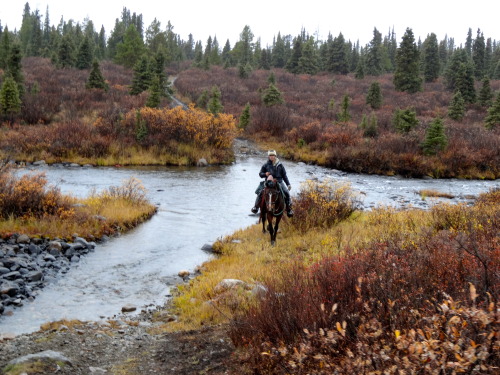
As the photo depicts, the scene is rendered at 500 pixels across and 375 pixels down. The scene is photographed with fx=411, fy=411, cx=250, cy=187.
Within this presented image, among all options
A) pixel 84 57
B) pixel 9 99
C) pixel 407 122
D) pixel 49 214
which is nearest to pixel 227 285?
pixel 49 214

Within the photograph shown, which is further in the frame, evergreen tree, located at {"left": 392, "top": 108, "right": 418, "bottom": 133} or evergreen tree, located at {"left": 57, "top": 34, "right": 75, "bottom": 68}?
evergreen tree, located at {"left": 57, "top": 34, "right": 75, "bottom": 68}

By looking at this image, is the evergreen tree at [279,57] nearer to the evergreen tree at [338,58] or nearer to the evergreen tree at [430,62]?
the evergreen tree at [338,58]

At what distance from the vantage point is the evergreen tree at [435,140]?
2642 centimetres

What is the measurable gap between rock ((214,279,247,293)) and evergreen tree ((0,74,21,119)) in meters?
25.9

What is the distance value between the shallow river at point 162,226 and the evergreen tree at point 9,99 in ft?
29.3

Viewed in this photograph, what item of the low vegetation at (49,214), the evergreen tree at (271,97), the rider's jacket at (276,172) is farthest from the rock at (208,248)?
the evergreen tree at (271,97)

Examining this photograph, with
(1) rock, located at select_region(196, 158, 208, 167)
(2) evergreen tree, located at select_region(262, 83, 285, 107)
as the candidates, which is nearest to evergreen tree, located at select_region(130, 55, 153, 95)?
(2) evergreen tree, located at select_region(262, 83, 285, 107)

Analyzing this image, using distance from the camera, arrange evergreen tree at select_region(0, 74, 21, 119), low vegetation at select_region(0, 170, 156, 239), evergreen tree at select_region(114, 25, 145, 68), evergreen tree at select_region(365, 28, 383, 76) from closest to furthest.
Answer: low vegetation at select_region(0, 170, 156, 239) → evergreen tree at select_region(0, 74, 21, 119) → evergreen tree at select_region(114, 25, 145, 68) → evergreen tree at select_region(365, 28, 383, 76)

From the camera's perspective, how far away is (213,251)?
11602mm

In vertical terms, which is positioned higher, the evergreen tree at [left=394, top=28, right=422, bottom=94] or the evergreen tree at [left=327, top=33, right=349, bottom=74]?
the evergreen tree at [left=327, top=33, right=349, bottom=74]

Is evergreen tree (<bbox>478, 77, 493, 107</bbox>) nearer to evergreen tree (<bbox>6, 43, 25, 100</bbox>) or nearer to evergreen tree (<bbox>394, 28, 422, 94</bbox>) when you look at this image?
evergreen tree (<bbox>394, 28, 422, 94</bbox>)

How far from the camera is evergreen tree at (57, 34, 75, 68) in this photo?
5097 cm

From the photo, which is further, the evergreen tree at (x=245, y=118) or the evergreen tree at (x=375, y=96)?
the evergreen tree at (x=375, y=96)

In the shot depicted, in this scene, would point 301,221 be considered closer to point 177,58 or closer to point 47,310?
point 47,310
